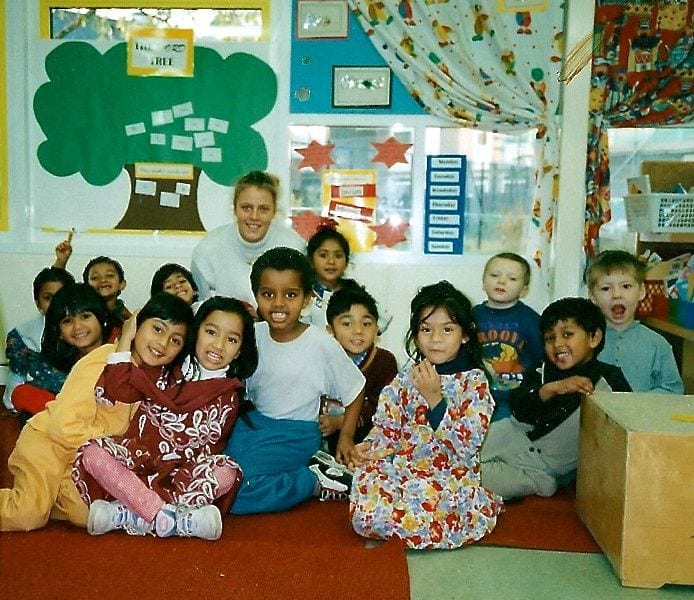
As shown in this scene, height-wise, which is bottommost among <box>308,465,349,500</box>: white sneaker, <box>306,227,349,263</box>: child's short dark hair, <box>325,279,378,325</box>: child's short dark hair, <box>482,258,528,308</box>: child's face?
<box>308,465,349,500</box>: white sneaker

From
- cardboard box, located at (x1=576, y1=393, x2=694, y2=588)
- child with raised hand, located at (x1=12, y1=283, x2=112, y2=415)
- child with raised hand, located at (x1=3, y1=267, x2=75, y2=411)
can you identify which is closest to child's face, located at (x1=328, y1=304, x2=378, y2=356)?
child with raised hand, located at (x1=12, y1=283, x2=112, y2=415)

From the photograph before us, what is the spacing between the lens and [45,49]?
3.71m

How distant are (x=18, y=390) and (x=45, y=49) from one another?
192 cm

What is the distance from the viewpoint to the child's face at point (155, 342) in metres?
2.09

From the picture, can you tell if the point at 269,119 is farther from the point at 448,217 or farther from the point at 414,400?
the point at 414,400

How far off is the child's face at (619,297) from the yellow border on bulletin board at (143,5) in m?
2.10

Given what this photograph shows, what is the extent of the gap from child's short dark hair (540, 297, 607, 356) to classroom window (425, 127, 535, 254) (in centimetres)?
126

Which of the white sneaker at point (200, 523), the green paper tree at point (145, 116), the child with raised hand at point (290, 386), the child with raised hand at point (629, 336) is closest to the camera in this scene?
the white sneaker at point (200, 523)

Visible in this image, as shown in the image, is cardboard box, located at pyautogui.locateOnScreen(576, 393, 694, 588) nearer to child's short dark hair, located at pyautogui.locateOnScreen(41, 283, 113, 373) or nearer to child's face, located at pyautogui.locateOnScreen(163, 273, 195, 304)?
child's short dark hair, located at pyautogui.locateOnScreen(41, 283, 113, 373)

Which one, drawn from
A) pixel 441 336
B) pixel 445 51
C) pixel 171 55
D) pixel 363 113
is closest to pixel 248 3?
pixel 171 55

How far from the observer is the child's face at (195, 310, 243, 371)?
213 cm

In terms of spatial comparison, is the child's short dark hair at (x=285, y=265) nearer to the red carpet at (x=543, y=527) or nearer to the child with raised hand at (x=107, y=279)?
the red carpet at (x=543, y=527)

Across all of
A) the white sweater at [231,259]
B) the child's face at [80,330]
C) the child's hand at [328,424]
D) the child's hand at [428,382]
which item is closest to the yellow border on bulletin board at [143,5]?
the white sweater at [231,259]

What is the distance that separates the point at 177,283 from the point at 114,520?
4.37ft
